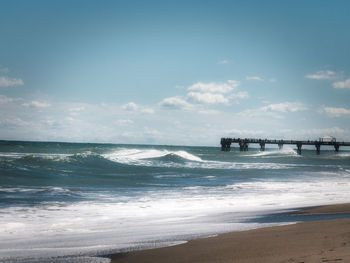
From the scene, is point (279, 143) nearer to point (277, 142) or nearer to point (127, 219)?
point (277, 142)

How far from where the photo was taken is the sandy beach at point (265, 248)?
431 centimetres

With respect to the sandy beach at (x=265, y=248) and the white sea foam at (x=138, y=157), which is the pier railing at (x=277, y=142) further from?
the sandy beach at (x=265, y=248)

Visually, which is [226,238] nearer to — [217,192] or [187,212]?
[187,212]

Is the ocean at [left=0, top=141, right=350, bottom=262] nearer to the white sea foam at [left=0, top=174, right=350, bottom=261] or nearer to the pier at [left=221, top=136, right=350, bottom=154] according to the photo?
the white sea foam at [left=0, top=174, right=350, bottom=261]

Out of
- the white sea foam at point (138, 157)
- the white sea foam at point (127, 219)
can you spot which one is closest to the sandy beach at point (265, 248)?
the white sea foam at point (127, 219)

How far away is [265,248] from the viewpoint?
484 centimetres

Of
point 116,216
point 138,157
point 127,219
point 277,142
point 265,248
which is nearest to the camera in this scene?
point 265,248

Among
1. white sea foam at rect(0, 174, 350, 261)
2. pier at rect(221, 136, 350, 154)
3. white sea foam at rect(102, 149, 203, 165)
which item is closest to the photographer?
white sea foam at rect(0, 174, 350, 261)

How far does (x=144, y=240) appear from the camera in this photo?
602 cm

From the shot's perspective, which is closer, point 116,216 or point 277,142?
point 116,216

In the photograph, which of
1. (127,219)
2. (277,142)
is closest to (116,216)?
(127,219)

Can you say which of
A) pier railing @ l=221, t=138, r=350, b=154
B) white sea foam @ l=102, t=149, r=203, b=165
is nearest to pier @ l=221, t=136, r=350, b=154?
pier railing @ l=221, t=138, r=350, b=154

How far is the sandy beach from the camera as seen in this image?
4309 mm

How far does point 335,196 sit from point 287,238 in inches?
325
